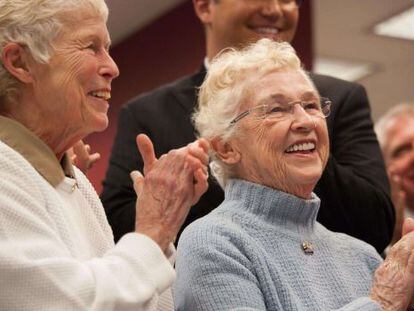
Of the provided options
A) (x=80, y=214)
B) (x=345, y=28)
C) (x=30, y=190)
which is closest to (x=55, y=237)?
(x=30, y=190)

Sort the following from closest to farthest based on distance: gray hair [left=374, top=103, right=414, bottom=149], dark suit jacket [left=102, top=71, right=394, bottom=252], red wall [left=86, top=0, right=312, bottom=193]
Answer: dark suit jacket [left=102, top=71, right=394, bottom=252]
gray hair [left=374, top=103, right=414, bottom=149]
red wall [left=86, top=0, right=312, bottom=193]

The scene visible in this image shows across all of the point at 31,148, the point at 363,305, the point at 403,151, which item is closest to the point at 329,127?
the point at 363,305

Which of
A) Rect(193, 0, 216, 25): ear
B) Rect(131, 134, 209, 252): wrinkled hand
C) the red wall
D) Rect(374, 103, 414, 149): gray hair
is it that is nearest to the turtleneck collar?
Rect(131, 134, 209, 252): wrinkled hand

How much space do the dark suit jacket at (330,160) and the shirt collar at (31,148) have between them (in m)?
0.65

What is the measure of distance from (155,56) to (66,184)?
3.63m

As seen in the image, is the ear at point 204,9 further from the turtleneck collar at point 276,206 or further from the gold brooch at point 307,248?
the gold brooch at point 307,248

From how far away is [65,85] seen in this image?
1.84 metres

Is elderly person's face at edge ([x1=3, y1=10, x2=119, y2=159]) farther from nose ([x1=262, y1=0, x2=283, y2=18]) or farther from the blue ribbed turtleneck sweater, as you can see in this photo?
nose ([x1=262, y1=0, x2=283, y2=18])

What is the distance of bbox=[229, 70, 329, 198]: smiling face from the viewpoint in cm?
212

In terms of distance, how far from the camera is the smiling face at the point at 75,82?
183 cm

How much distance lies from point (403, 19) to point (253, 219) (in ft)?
14.9

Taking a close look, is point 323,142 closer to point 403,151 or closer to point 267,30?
point 267,30

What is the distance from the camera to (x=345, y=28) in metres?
6.43

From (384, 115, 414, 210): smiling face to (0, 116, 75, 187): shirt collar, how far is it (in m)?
1.65
